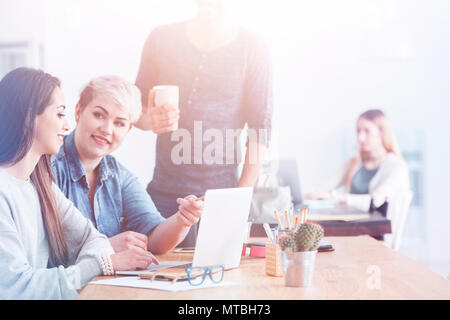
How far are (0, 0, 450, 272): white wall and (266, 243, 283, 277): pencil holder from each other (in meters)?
0.81

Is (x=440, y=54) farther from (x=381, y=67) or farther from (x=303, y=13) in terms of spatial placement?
(x=303, y=13)

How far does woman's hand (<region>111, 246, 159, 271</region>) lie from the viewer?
156 centimetres

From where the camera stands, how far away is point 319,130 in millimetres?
4633

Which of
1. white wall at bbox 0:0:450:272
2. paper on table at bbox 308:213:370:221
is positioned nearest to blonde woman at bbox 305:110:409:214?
white wall at bbox 0:0:450:272

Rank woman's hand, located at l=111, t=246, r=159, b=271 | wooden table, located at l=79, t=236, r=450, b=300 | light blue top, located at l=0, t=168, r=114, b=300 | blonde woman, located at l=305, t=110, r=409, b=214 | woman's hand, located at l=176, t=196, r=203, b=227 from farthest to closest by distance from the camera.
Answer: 1. blonde woman, located at l=305, t=110, r=409, b=214
2. woman's hand, located at l=176, t=196, r=203, b=227
3. woman's hand, located at l=111, t=246, r=159, b=271
4. light blue top, located at l=0, t=168, r=114, b=300
5. wooden table, located at l=79, t=236, r=450, b=300

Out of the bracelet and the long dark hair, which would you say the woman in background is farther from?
the bracelet

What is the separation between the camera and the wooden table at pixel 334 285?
132 cm

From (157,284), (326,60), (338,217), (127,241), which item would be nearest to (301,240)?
(157,284)

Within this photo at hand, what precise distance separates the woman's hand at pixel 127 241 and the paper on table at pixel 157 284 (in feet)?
0.80

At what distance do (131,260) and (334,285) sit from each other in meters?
0.53

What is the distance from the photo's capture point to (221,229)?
1.57m

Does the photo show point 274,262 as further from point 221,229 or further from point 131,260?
point 131,260

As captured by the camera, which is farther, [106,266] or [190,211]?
[190,211]
